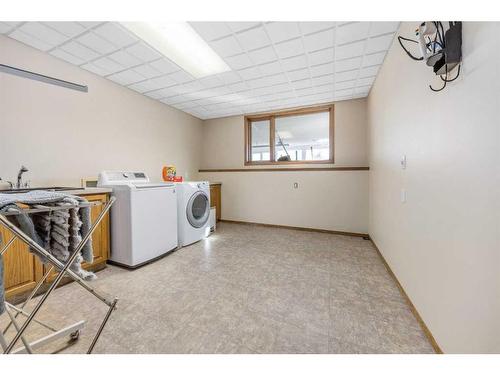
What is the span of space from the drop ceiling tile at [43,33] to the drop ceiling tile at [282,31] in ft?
6.04

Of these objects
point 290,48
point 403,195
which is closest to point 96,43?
point 290,48

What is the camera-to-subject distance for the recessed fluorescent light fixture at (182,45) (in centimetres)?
172

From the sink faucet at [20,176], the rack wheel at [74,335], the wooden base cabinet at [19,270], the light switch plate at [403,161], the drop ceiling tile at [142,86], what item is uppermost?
the drop ceiling tile at [142,86]

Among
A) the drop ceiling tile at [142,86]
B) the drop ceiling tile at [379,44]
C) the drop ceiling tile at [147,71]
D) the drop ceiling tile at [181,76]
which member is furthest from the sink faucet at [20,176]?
Answer: the drop ceiling tile at [379,44]

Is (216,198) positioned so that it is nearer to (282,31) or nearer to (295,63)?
(295,63)

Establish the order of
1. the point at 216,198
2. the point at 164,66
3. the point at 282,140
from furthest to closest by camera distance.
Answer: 1. the point at 282,140
2. the point at 216,198
3. the point at 164,66

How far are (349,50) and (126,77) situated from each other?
8.56 feet

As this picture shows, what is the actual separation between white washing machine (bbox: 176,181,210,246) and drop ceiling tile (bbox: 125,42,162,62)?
1.44 meters

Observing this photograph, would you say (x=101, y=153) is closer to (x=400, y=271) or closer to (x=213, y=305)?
(x=213, y=305)

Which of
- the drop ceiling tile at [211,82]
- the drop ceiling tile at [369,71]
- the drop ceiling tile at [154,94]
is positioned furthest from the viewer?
the drop ceiling tile at [154,94]

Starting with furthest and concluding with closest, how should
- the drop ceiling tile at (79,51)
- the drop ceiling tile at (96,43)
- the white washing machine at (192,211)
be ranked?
the white washing machine at (192,211) → the drop ceiling tile at (79,51) → the drop ceiling tile at (96,43)

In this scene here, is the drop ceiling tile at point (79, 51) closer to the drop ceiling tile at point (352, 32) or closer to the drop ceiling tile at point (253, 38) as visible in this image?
the drop ceiling tile at point (253, 38)

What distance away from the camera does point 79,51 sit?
1.99 meters

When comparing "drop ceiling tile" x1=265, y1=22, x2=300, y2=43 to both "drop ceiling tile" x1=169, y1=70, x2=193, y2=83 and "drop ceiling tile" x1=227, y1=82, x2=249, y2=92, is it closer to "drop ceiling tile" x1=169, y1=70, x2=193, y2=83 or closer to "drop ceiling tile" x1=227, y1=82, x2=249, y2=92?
"drop ceiling tile" x1=227, y1=82, x2=249, y2=92
